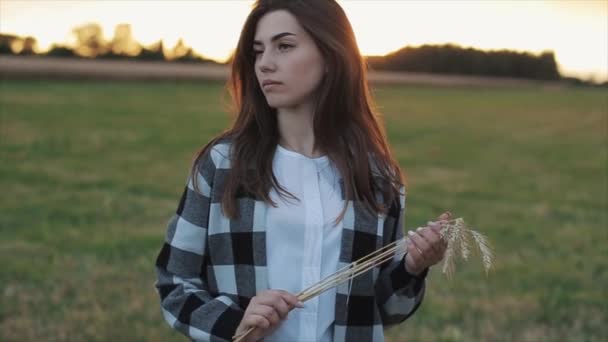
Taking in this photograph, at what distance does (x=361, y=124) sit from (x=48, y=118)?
15.2 m

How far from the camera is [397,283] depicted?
2.13 meters

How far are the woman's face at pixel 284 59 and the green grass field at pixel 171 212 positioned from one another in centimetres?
74

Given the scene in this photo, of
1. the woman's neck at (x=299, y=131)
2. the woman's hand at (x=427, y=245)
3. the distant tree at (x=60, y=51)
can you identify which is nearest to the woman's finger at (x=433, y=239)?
the woman's hand at (x=427, y=245)

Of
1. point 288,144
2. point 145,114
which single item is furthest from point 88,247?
point 145,114

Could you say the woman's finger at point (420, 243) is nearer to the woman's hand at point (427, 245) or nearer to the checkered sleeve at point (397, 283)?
the woman's hand at point (427, 245)

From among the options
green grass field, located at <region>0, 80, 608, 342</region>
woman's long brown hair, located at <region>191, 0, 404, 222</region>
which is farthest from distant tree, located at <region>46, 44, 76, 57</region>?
woman's long brown hair, located at <region>191, 0, 404, 222</region>

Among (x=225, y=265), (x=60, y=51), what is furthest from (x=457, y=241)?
(x=60, y=51)

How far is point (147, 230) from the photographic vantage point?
23.5ft

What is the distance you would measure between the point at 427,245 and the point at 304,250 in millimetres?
295

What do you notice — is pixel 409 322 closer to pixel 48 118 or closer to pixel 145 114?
pixel 48 118

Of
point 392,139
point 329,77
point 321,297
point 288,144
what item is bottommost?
point 392,139

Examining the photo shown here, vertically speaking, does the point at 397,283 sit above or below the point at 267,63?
below

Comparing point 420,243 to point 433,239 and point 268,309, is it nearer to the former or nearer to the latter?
point 433,239

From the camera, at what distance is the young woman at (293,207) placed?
201 centimetres
